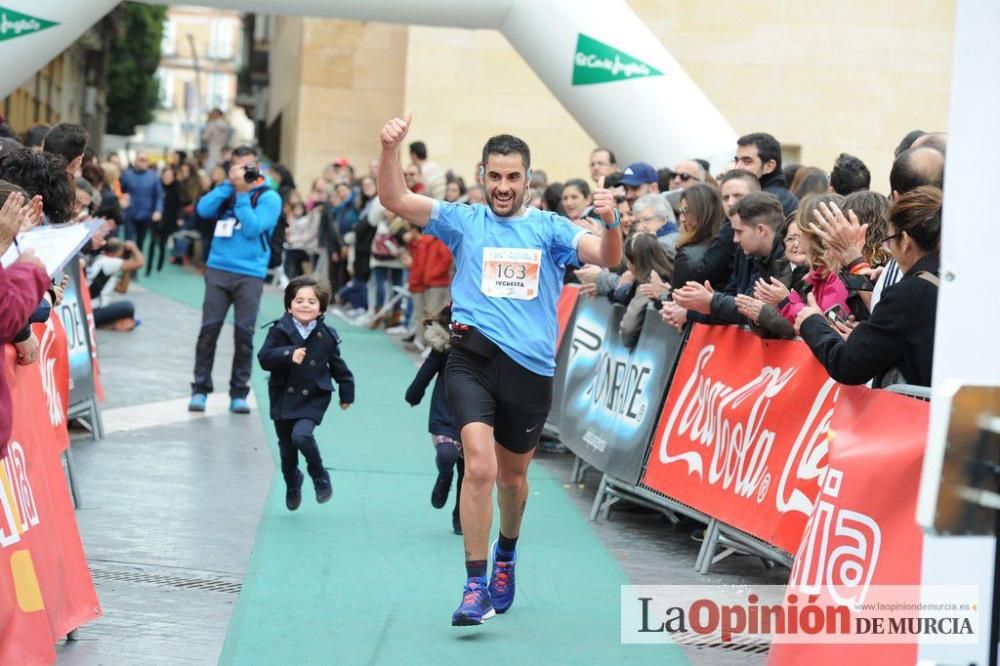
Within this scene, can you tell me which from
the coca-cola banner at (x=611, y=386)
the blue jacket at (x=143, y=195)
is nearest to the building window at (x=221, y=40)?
the blue jacket at (x=143, y=195)

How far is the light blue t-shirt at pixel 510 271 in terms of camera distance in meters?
6.71

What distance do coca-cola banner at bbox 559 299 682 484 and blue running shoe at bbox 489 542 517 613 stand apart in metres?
2.19

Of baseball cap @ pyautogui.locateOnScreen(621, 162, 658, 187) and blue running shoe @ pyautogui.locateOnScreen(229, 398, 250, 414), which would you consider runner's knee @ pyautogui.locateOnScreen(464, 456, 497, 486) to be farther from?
blue running shoe @ pyautogui.locateOnScreen(229, 398, 250, 414)

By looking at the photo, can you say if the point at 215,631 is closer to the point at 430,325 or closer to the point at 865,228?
the point at 430,325

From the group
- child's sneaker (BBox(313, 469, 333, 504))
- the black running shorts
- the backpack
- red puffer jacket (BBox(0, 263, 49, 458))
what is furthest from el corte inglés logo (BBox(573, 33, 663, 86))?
red puffer jacket (BBox(0, 263, 49, 458))

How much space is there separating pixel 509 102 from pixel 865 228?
72.8 feet

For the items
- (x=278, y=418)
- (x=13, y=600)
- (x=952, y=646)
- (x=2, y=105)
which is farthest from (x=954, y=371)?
(x=2, y=105)

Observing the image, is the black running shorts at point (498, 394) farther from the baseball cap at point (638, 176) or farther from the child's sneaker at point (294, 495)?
the baseball cap at point (638, 176)

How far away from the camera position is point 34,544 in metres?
5.60

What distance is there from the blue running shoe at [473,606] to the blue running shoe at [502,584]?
0.28 m

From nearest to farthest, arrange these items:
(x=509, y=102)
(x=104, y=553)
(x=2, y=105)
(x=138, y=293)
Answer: (x=104, y=553) < (x=138, y=293) < (x=509, y=102) < (x=2, y=105)

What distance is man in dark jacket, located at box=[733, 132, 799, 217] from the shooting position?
1028cm

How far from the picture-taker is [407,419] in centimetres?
1330

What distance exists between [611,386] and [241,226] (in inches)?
154
